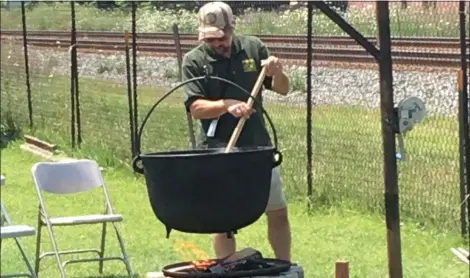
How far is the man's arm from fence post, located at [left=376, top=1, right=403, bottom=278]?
3.42 ft

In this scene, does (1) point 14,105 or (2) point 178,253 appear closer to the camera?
(2) point 178,253

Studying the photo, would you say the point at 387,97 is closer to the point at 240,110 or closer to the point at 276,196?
the point at 240,110

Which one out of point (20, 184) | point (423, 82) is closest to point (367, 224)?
point (423, 82)

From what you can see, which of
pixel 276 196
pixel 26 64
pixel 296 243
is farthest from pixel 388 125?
pixel 26 64

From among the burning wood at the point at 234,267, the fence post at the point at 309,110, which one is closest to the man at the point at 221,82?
the burning wood at the point at 234,267

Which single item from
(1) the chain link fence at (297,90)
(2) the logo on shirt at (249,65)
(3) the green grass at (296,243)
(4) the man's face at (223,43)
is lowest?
(3) the green grass at (296,243)

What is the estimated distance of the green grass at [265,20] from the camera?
33.9ft

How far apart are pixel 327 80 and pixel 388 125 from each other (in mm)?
8997

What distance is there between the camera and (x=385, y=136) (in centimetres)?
520

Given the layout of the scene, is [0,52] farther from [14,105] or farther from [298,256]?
[298,256]

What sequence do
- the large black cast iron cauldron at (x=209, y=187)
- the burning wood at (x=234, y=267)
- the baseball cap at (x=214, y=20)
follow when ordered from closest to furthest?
the large black cast iron cauldron at (x=209, y=187), the burning wood at (x=234, y=267), the baseball cap at (x=214, y=20)

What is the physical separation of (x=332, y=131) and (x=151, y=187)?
5.55m

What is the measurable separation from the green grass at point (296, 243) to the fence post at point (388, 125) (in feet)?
6.71

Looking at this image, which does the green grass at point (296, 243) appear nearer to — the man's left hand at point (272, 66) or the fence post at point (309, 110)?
the fence post at point (309, 110)
